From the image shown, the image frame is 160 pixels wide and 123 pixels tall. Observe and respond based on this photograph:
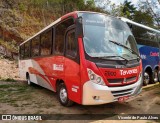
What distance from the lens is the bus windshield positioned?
Result: 6582 millimetres

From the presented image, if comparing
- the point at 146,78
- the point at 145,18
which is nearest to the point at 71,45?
the point at 146,78

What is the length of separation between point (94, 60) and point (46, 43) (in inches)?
156

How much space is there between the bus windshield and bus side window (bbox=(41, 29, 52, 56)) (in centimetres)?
255

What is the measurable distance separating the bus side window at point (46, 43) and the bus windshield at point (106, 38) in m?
2.55

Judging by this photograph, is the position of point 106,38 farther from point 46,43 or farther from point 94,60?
point 46,43

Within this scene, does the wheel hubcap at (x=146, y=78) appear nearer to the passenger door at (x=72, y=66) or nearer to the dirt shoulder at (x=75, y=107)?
the dirt shoulder at (x=75, y=107)

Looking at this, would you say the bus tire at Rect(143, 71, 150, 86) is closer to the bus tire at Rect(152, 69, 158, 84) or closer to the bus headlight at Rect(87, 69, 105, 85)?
the bus tire at Rect(152, 69, 158, 84)

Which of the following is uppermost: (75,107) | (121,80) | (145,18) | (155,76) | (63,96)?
(145,18)

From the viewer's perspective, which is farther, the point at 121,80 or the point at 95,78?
the point at 121,80

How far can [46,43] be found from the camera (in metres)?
9.72

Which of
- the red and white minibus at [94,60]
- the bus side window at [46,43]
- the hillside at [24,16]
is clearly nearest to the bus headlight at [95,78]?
the red and white minibus at [94,60]

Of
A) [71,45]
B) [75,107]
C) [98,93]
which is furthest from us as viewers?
[75,107]

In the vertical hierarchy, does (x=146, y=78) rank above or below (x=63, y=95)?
above

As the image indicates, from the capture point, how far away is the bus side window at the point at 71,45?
270 inches
